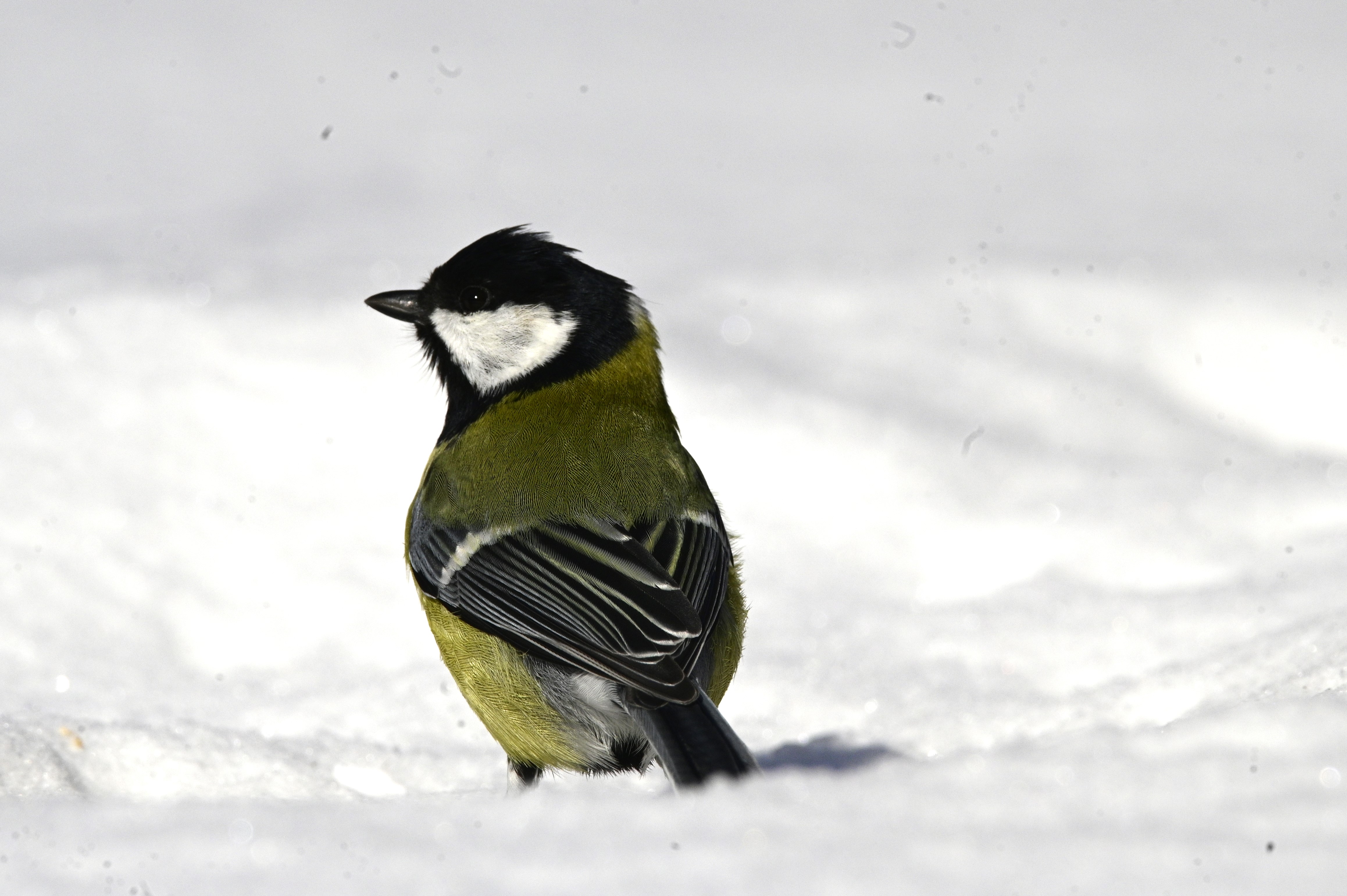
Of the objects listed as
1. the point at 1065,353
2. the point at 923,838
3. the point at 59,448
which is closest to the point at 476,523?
the point at 923,838

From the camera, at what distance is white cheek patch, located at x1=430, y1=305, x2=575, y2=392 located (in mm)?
3711

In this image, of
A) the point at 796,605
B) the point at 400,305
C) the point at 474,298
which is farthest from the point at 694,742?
the point at 796,605

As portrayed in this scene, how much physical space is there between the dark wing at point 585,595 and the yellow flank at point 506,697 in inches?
2.0

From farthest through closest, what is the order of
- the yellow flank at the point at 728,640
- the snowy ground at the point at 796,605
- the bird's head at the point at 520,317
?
the bird's head at the point at 520,317 → the yellow flank at the point at 728,640 → the snowy ground at the point at 796,605

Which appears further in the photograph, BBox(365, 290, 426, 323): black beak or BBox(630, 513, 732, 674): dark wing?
BBox(365, 290, 426, 323): black beak

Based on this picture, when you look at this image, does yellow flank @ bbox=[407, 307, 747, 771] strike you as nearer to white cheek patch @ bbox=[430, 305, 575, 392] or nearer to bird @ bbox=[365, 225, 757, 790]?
bird @ bbox=[365, 225, 757, 790]

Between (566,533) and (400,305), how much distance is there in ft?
3.53

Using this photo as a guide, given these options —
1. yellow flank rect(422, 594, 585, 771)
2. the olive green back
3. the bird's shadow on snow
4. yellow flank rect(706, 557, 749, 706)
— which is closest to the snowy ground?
the bird's shadow on snow

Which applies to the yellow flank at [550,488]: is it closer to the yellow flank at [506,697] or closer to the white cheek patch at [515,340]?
the yellow flank at [506,697]

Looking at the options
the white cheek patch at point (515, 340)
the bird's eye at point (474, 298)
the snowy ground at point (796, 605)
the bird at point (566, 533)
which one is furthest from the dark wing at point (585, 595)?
the bird's eye at point (474, 298)

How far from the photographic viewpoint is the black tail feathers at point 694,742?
8.52 feet

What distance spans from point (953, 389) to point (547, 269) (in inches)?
106

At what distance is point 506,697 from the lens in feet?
10.4

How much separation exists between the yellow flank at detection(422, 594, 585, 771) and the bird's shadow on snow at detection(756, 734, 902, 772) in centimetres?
61
